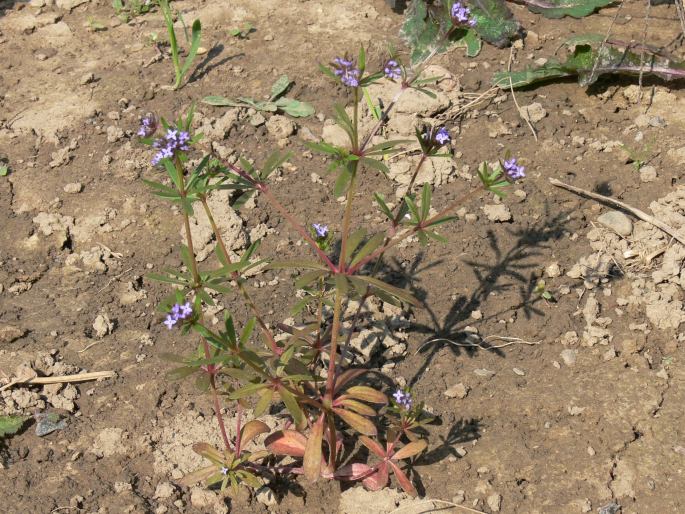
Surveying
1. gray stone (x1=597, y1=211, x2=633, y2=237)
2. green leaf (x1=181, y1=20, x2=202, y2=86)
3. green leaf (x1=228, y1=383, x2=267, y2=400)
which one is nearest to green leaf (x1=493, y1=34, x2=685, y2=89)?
gray stone (x1=597, y1=211, x2=633, y2=237)

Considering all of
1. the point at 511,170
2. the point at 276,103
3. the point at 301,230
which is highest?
the point at 511,170

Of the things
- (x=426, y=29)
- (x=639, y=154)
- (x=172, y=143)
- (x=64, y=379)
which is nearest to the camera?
(x=172, y=143)

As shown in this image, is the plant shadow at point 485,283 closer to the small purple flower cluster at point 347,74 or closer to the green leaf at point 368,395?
the green leaf at point 368,395

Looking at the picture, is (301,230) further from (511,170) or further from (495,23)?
(495,23)

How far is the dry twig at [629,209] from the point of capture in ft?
13.1

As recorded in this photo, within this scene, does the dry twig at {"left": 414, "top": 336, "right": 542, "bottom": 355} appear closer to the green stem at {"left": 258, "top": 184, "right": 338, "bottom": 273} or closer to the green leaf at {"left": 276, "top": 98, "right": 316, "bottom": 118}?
the green stem at {"left": 258, "top": 184, "right": 338, "bottom": 273}

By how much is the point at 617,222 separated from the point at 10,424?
10.00 ft

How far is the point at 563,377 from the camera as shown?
3.62 m

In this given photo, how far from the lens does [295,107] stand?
16.3 feet

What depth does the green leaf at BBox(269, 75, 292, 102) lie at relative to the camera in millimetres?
5045

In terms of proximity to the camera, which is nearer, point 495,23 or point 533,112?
point 533,112

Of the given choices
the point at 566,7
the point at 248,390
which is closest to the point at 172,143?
the point at 248,390

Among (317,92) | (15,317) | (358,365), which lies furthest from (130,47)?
(358,365)

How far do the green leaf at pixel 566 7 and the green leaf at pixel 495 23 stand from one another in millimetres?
227
